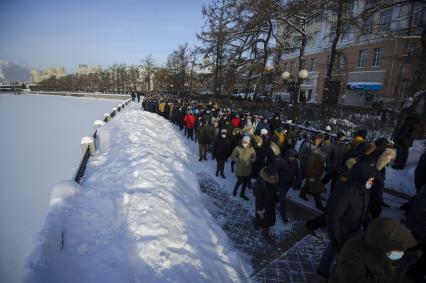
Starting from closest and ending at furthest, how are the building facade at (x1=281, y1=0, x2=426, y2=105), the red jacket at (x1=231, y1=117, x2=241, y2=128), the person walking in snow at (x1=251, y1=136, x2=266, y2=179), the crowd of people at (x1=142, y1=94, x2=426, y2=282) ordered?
1. the crowd of people at (x1=142, y1=94, x2=426, y2=282)
2. the person walking in snow at (x1=251, y1=136, x2=266, y2=179)
3. the red jacket at (x1=231, y1=117, x2=241, y2=128)
4. the building facade at (x1=281, y1=0, x2=426, y2=105)

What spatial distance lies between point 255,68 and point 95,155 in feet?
44.3

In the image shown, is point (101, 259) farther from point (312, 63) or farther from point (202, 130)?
point (312, 63)

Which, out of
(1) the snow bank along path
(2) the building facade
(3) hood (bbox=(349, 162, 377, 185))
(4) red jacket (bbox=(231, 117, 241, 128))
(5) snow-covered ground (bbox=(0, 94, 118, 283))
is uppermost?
(2) the building facade

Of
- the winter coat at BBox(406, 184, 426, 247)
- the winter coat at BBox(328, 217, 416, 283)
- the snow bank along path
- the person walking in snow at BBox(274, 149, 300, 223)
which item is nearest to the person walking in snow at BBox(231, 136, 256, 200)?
the person walking in snow at BBox(274, 149, 300, 223)

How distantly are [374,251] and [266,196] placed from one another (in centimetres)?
270

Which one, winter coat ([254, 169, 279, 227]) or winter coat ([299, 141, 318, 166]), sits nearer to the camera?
winter coat ([254, 169, 279, 227])

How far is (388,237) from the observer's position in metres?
1.79

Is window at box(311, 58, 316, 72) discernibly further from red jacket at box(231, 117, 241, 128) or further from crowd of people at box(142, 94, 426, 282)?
crowd of people at box(142, 94, 426, 282)

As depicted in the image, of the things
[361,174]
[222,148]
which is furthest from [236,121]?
[361,174]

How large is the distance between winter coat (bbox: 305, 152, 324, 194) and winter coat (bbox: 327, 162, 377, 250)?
253 cm

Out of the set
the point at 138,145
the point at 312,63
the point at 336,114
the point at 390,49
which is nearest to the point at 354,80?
the point at 390,49

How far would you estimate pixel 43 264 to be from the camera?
266cm

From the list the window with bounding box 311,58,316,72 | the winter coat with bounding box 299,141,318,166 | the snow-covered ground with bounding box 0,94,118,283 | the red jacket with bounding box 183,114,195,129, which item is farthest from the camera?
the window with bounding box 311,58,316,72

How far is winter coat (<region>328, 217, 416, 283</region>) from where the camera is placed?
5.90ft
